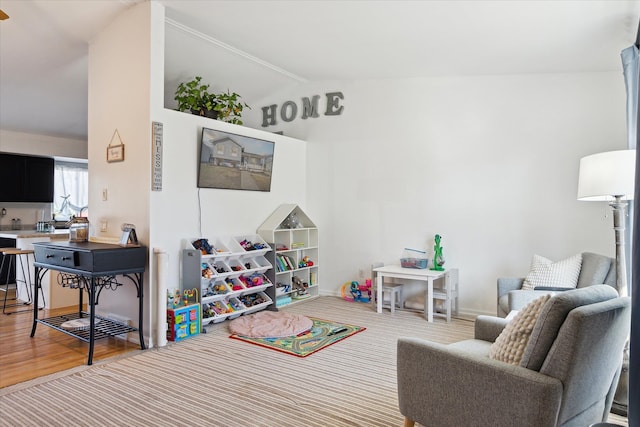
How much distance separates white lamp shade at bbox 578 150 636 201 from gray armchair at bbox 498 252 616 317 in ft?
2.87

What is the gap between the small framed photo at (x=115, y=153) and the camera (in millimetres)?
3865

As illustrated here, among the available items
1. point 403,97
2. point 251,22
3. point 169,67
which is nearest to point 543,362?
point 251,22

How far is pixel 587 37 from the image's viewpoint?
131 inches

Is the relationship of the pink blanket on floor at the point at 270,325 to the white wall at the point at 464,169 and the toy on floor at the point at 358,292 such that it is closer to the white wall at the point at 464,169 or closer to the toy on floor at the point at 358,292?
the toy on floor at the point at 358,292

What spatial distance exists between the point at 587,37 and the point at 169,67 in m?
4.09

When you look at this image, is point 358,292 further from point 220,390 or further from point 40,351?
point 40,351

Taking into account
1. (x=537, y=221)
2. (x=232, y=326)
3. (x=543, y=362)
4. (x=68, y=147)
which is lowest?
(x=232, y=326)

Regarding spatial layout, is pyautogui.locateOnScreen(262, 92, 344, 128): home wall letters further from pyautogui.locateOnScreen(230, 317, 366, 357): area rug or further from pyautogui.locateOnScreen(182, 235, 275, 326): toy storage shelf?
pyautogui.locateOnScreen(230, 317, 366, 357): area rug

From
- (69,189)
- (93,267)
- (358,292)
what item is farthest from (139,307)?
(69,189)

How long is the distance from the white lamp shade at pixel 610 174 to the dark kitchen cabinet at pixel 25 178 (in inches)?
286

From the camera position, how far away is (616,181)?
2.61m

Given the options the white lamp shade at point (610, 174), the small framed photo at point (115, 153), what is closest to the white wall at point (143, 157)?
the small framed photo at point (115, 153)

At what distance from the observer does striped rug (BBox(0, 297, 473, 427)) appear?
237 cm

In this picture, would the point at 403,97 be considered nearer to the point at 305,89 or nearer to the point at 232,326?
the point at 305,89
